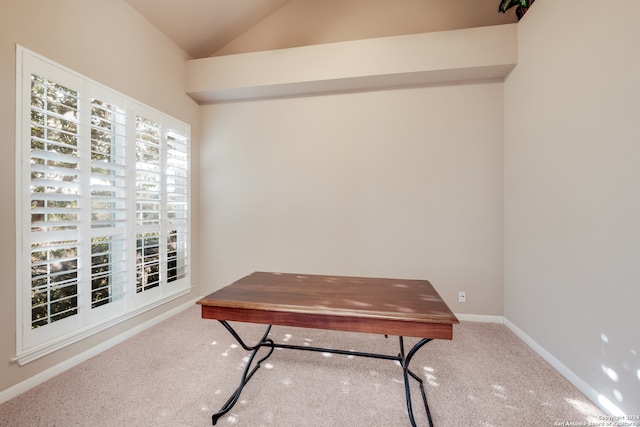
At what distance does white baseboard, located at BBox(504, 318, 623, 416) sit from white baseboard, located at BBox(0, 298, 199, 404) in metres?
3.66

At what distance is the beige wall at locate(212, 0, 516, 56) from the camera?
9.33ft

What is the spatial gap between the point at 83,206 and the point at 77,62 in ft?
3.76

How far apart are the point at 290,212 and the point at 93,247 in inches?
74.5

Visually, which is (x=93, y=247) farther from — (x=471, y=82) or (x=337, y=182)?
(x=471, y=82)

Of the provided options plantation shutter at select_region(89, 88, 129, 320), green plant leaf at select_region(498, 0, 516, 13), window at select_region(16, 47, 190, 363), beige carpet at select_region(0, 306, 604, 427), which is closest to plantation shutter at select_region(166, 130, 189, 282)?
window at select_region(16, 47, 190, 363)

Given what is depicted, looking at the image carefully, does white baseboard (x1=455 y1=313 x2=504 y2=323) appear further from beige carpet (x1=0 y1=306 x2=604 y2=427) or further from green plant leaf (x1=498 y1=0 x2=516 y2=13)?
green plant leaf (x1=498 y1=0 x2=516 y2=13)

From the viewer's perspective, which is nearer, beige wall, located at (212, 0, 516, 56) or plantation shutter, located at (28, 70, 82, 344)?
plantation shutter, located at (28, 70, 82, 344)

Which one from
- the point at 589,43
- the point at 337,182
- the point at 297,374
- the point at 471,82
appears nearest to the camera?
the point at 589,43

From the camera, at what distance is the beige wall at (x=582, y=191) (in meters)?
1.43

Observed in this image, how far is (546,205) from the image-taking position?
2.11 m

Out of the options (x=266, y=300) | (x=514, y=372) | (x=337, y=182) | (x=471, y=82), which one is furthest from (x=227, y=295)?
(x=471, y=82)

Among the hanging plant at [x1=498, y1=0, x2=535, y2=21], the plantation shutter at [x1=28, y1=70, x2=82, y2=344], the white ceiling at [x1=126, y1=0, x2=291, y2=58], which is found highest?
the white ceiling at [x1=126, y1=0, x2=291, y2=58]

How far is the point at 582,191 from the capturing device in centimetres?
174

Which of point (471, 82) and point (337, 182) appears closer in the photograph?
point (471, 82)
